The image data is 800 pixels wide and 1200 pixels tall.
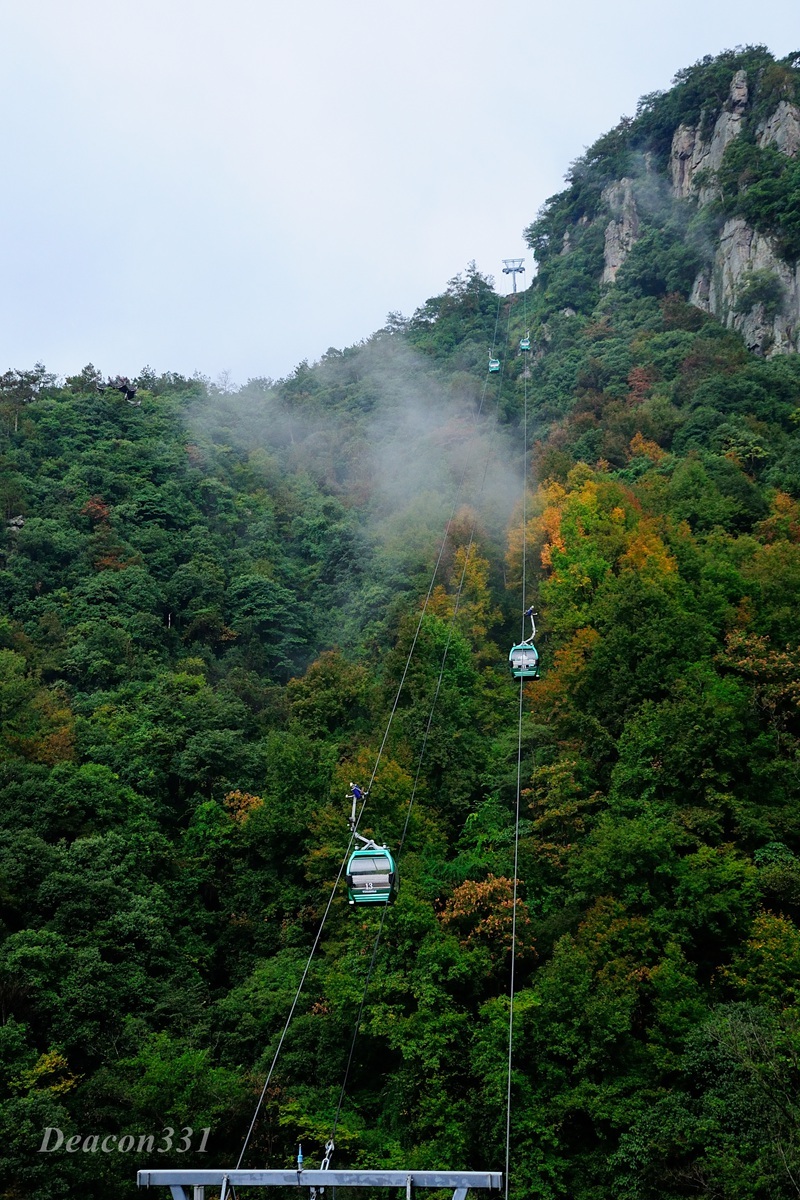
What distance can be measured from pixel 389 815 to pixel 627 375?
35209 millimetres

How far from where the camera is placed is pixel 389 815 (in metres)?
26.7

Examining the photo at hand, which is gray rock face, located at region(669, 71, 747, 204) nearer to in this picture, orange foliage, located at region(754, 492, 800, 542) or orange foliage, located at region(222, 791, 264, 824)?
orange foliage, located at region(754, 492, 800, 542)

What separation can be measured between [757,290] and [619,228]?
67.0 ft

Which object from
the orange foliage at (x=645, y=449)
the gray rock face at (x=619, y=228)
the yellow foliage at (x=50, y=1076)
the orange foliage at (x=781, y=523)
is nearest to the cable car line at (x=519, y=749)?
the orange foliage at (x=645, y=449)

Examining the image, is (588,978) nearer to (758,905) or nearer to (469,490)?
(758,905)

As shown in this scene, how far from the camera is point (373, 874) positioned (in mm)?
16828

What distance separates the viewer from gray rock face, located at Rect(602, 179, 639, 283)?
69375mm

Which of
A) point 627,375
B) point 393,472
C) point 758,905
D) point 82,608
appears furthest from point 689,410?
point 758,905

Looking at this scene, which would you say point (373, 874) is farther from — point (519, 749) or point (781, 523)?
point (781, 523)

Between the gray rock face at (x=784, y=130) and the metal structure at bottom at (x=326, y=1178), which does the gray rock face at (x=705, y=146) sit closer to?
the gray rock face at (x=784, y=130)

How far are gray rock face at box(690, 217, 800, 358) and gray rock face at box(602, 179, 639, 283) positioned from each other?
1230 cm

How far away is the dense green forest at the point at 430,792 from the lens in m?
19.4

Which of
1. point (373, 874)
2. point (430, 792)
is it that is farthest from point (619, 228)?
point (373, 874)

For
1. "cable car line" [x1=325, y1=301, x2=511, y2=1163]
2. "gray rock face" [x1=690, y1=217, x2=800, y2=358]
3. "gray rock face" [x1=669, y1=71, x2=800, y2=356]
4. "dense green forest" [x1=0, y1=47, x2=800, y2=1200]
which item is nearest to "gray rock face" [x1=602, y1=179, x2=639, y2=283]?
"gray rock face" [x1=669, y1=71, x2=800, y2=356]
